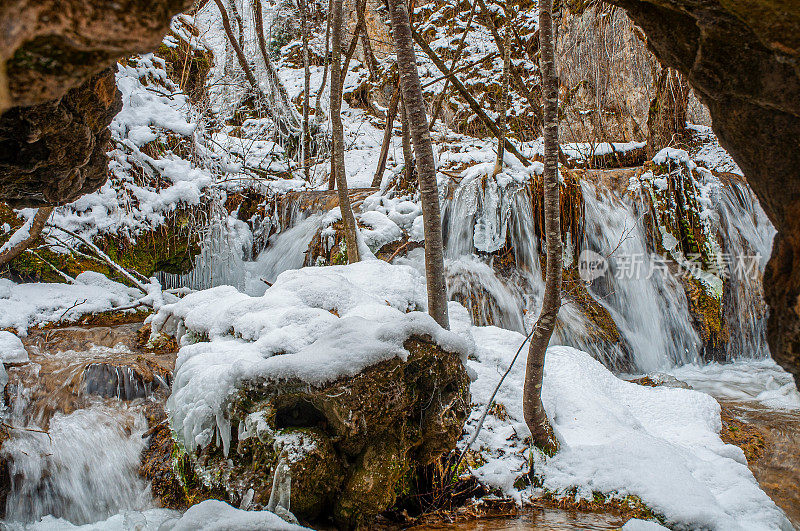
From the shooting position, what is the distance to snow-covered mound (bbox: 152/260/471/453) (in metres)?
2.49

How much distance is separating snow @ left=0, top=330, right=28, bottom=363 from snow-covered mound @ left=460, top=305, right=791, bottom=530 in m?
3.76

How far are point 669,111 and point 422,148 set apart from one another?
6620 millimetres

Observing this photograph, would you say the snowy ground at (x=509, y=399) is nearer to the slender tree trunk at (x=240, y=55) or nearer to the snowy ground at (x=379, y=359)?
the snowy ground at (x=379, y=359)

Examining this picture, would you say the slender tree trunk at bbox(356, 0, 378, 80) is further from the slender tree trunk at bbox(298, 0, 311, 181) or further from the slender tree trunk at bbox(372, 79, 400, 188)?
the slender tree trunk at bbox(298, 0, 311, 181)

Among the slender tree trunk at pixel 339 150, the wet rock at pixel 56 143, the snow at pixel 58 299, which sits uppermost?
the slender tree trunk at pixel 339 150

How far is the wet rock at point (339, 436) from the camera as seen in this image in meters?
2.39

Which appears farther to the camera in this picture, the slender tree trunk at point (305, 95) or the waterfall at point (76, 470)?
the slender tree trunk at point (305, 95)

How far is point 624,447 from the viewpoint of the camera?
301 centimetres

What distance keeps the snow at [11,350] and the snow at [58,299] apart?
98 cm

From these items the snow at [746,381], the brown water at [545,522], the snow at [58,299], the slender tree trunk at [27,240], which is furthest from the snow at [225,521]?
the snow at [746,381]

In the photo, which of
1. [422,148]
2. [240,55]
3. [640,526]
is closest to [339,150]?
[422,148]

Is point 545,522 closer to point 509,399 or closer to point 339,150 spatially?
point 509,399

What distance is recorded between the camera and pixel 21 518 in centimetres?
287

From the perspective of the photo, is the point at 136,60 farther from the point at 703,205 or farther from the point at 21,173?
the point at 703,205
